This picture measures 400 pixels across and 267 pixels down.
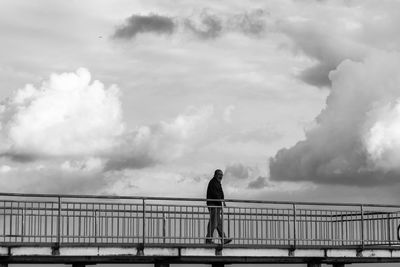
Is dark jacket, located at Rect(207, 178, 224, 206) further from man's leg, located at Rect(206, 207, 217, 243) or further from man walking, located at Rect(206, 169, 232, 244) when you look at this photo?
man's leg, located at Rect(206, 207, 217, 243)

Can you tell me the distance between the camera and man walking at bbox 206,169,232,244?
33188mm

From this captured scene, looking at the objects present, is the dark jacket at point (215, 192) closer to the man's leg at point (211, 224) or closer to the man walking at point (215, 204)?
the man walking at point (215, 204)

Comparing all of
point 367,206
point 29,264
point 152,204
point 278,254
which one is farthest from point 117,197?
point 367,206

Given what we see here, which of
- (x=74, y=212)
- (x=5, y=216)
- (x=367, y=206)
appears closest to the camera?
(x=5, y=216)

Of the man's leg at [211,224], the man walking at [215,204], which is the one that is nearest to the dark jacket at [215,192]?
the man walking at [215,204]

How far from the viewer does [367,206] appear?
37.4m

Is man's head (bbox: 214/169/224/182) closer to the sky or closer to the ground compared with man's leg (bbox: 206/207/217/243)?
closer to the sky

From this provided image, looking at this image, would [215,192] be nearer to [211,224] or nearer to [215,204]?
[215,204]

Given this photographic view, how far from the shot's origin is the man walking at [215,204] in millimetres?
33188

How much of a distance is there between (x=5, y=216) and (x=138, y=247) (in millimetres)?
4251

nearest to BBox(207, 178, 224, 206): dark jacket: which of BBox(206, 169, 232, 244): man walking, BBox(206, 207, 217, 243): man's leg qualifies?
BBox(206, 169, 232, 244): man walking

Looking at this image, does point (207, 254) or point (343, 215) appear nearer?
point (207, 254)

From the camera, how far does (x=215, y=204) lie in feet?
111

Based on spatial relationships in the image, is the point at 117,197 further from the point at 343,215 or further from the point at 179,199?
the point at 343,215
